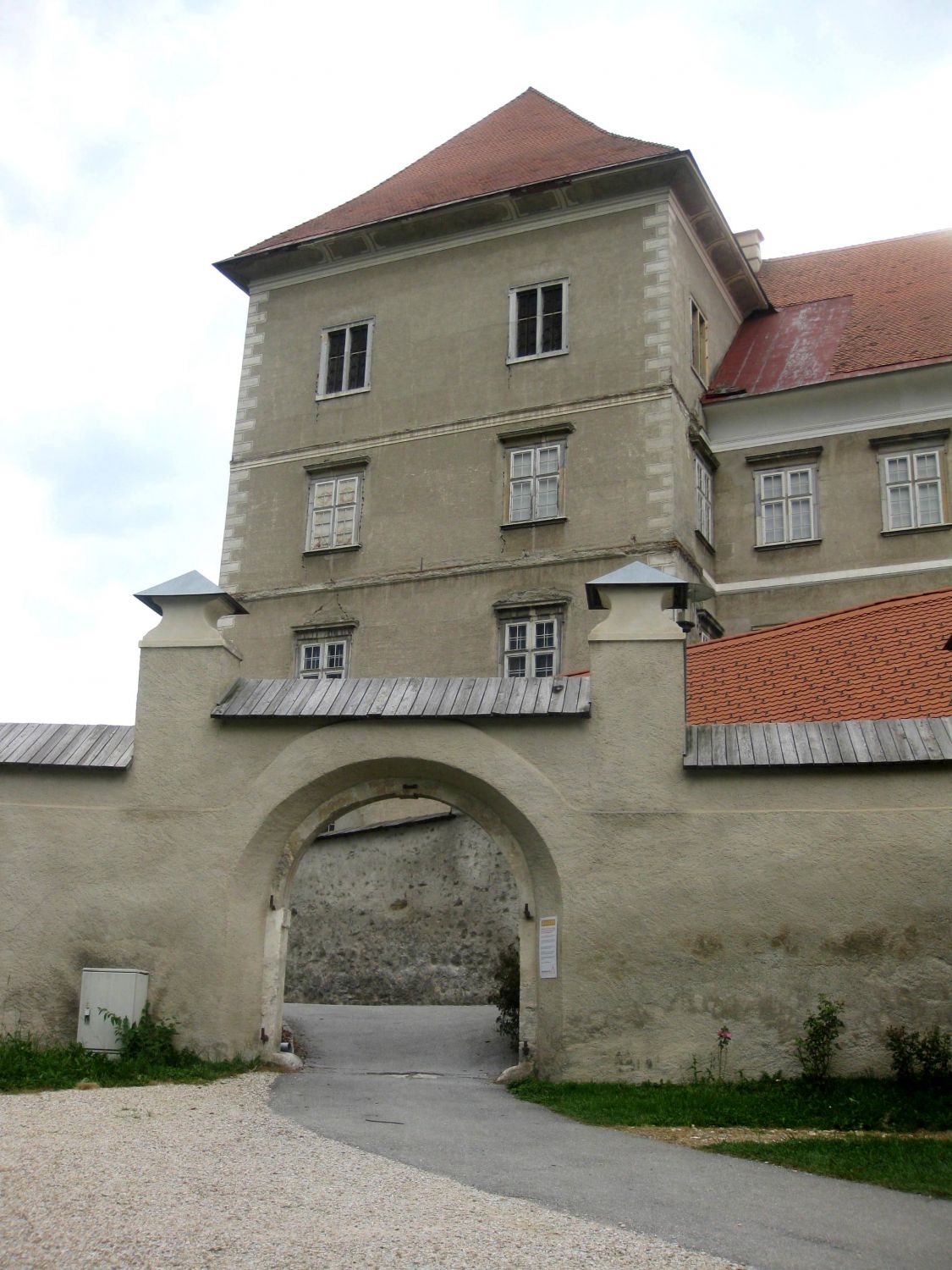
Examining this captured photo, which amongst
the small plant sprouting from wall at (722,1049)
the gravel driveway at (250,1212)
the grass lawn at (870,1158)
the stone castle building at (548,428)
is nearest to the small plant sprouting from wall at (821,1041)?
the small plant sprouting from wall at (722,1049)

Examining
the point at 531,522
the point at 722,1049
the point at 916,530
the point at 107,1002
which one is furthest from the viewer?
the point at 531,522

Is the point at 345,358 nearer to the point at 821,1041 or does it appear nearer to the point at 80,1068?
the point at 80,1068

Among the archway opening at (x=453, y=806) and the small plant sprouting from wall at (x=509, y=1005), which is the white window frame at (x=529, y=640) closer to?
the small plant sprouting from wall at (x=509, y=1005)

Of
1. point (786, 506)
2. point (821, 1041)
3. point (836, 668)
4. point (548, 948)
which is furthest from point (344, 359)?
point (821, 1041)

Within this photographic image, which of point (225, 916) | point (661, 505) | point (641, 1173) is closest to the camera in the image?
point (641, 1173)

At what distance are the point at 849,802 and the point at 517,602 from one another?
13.7 m

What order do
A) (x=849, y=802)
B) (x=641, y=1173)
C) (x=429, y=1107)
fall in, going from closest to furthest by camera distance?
(x=641, y=1173)
(x=429, y=1107)
(x=849, y=802)

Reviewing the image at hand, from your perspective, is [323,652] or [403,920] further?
[323,652]

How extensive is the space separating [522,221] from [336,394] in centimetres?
521

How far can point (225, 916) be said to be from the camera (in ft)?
39.2

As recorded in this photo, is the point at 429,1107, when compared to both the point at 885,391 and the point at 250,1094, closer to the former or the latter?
the point at 250,1094

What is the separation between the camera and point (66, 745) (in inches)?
505

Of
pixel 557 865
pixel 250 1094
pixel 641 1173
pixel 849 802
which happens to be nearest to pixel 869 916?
pixel 849 802

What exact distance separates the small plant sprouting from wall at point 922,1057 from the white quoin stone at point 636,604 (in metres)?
3.89
